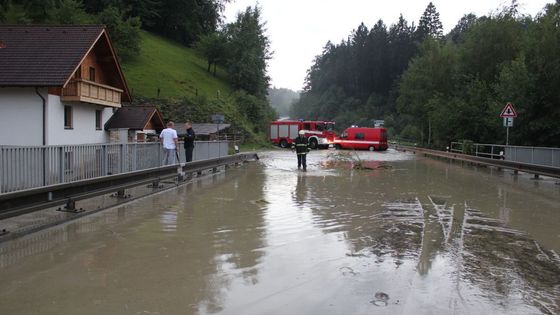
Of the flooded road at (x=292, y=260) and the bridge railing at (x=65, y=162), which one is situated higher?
the bridge railing at (x=65, y=162)

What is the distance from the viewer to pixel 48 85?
25.2 m

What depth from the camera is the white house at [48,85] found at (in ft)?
85.3

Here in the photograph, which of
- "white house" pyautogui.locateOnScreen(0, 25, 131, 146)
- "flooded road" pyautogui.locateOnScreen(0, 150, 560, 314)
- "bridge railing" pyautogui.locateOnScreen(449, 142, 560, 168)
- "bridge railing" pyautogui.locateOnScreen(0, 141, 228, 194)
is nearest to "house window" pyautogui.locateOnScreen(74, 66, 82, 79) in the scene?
"white house" pyautogui.locateOnScreen(0, 25, 131, 146)

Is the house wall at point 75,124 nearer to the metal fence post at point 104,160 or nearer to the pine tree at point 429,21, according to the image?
the metal fence post at point 104,160

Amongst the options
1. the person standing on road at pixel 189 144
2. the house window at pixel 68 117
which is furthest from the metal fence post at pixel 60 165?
→ the house window at pixel 68 117

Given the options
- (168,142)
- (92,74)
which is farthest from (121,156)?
(92,74)

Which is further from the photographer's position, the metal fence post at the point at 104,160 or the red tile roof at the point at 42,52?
the red tile roof at the point at 42,52

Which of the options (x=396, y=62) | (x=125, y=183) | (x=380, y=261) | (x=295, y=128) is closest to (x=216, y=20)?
(x=396, y=62)

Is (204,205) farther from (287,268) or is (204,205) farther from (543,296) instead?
(543,296)

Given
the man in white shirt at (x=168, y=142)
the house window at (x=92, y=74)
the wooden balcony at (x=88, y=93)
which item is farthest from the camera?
the house window at (x=92, y=74)

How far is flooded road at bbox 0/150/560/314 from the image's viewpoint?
5246 millimetres

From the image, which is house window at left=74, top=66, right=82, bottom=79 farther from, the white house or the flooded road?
the flooded road

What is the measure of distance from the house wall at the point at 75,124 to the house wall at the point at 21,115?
1.71 ft

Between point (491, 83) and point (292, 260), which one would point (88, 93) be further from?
point (491, 83)
